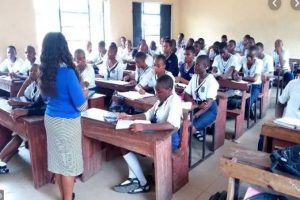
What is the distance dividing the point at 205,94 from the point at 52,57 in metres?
1.85

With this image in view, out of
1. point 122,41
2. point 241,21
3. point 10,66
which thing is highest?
point 241,21

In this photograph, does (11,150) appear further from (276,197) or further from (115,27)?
(115,27)

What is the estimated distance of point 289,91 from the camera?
2.79 metres

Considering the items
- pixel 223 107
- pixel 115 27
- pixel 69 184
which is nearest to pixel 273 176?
pixel 69 184

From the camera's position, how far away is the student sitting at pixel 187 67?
4216 millimetres

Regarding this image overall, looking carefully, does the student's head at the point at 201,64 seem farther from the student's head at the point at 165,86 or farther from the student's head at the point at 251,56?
the student's head at the point at 251,56

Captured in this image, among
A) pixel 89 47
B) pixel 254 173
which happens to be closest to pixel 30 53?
pixel 89 47

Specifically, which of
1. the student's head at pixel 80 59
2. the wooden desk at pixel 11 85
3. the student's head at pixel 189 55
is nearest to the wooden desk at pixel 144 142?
the student's head at pixel 80 59

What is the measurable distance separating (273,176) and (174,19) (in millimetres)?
9008

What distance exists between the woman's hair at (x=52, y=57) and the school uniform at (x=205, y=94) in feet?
5.69

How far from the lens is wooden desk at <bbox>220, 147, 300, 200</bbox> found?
1.66 metres

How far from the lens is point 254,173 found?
1.78 m

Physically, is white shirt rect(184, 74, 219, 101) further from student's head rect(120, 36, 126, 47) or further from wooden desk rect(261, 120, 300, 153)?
student's head rect(120, 36, 126, 47)

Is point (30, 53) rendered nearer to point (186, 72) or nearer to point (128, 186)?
point (186, 72)
